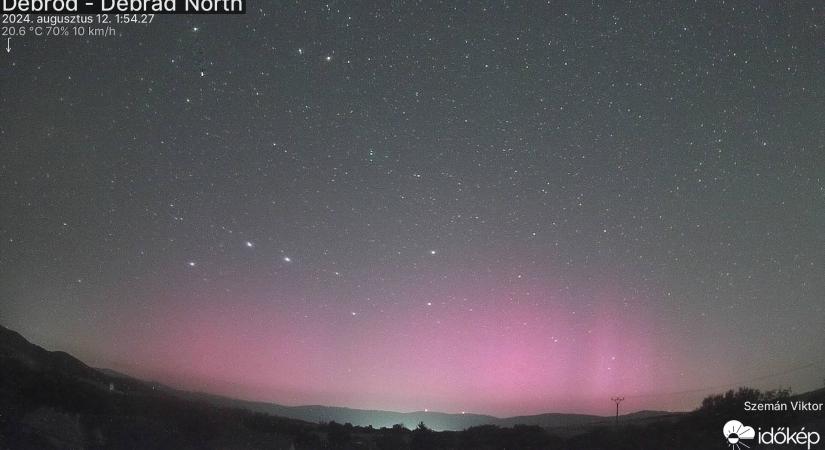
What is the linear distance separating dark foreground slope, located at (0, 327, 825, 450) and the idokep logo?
0.35 m

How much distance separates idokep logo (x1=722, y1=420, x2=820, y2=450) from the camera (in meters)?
15.3

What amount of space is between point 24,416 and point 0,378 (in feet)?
12.0

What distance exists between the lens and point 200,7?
13.1 meters

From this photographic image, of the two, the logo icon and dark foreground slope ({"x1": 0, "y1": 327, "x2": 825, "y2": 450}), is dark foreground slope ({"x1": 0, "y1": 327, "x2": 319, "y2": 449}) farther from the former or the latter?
the logo icon

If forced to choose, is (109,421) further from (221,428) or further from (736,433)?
(736,433)

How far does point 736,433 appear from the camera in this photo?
1744 cm

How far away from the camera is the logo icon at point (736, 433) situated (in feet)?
53.9

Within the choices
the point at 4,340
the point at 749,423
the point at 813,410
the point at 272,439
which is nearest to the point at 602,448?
the point at 749,423

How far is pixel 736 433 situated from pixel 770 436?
1641 mm

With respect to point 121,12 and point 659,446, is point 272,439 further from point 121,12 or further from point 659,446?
point 121,12

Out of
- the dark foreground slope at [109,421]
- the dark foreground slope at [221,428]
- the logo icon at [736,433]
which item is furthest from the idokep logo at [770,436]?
the dark foreground slope at [109,421]

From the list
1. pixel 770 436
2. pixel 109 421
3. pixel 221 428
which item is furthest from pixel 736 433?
pixel 109 421

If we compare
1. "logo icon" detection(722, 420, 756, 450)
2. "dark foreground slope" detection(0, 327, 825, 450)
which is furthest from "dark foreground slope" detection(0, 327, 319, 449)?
"logo icon" detection(722, 420, 756, 450)

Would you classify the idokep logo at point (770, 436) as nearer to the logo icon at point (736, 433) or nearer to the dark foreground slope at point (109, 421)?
the logo icon at point (736, 433)
